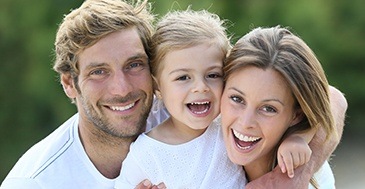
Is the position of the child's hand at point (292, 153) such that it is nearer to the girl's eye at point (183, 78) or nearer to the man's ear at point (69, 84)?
the girl's eye at point (183, 78)

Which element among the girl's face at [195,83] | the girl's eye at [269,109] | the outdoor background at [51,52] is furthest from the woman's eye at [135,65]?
the outdoor background at [51,52]

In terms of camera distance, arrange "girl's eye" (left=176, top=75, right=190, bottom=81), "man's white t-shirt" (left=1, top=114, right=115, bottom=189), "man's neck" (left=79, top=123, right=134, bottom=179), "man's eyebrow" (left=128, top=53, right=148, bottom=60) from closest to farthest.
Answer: "girl's eye" (left=176, top=75, right=190, bottom=81) → "man's eyebrow" (left=128, top=53, right=148, bottom=60) → "man's white t-shirt" (left=1, top=114, right=115, bottom=189) → "man's neck" (left=79, top=123, right=134, bottom=179)

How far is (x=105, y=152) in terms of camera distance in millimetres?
3625

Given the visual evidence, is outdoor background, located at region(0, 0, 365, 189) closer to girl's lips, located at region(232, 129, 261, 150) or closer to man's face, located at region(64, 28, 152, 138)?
man's face, located at region(64, 28, 152, 138)

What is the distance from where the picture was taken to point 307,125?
3.20m

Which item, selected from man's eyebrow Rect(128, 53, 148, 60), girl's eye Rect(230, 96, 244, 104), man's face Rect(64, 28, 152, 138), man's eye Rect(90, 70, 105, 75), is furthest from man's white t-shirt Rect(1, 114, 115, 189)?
girl's eye Rect(230, 96, 244, 104)

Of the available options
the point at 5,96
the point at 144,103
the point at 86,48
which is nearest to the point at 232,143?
the point at 144,103

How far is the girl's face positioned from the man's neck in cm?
54

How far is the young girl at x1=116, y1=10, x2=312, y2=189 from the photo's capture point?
10.2 ft

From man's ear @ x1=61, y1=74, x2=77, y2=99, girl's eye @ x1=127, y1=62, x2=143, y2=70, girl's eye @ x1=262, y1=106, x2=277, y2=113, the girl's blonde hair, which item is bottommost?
girl's eye @ x1=262, y1=106, x2=277, y2=113

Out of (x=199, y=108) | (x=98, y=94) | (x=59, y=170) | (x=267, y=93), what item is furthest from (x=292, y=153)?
(x=59, y=170)

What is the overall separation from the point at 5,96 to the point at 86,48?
5124 millimetres

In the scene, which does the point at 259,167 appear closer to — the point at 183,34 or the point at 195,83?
the point at 195,83

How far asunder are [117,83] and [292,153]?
80 centimetres
